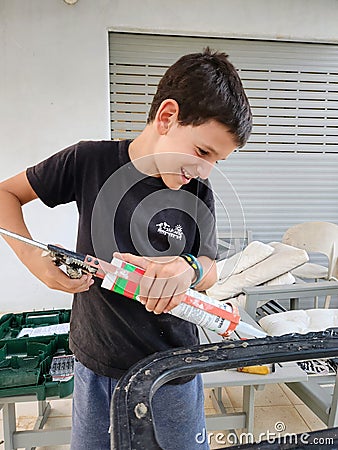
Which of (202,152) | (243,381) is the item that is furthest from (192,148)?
(243,381)

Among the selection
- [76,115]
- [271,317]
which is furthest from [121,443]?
[76,115]

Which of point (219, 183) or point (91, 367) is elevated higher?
point (219, 183)

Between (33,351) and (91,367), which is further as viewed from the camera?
(33,351)

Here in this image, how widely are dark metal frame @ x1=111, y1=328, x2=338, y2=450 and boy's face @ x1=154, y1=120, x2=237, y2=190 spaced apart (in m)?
0.30

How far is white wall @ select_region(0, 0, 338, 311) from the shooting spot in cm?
284

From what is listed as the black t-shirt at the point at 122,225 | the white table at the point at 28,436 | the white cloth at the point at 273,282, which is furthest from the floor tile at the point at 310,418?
the black t-shirt at the point at 122,225

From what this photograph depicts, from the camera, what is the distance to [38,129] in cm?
293

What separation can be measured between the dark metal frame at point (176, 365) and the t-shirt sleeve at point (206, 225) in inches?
10.8

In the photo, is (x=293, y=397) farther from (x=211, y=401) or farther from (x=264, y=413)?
(x=211, y=401)

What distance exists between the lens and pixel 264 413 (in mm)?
1875

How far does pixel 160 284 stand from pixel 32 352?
1.09 meters

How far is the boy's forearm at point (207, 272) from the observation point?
755 millimetres

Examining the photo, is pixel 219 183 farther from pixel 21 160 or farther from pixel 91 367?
pixel 21 160

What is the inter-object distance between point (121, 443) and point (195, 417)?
51 cm
